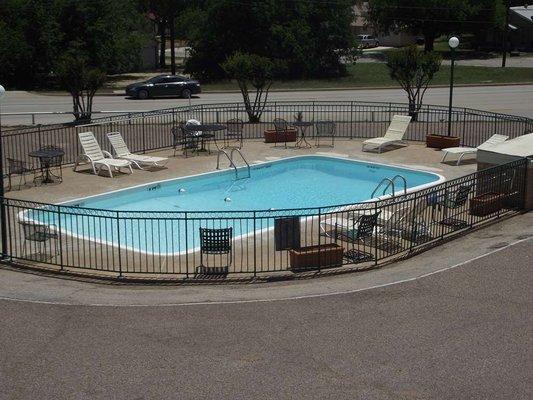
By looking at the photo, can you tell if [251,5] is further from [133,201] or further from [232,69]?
[133,201]

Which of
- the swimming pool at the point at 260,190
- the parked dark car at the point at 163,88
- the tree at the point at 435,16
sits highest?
the tree at the point at 435,16

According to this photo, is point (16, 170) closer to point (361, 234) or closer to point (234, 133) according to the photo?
point (234, 133)

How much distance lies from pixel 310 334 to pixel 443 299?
8.45ft

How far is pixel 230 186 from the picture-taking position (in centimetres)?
2331

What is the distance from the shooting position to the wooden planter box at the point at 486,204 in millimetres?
17812

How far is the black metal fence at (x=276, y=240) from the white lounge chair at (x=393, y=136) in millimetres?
8560

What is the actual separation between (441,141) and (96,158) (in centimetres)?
1127

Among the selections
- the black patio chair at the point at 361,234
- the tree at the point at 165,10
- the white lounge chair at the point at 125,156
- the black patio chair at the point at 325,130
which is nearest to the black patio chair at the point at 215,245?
the black patio chair at the point at 361,234

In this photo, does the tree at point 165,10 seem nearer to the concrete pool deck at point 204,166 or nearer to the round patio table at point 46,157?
the concrete pool deck at point 204,166

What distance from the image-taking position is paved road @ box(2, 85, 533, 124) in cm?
4044

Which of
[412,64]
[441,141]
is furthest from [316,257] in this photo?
[412,64]

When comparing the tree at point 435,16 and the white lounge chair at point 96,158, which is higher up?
the tree at point 435,16

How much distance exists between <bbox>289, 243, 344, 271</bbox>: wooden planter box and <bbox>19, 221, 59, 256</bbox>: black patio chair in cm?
446

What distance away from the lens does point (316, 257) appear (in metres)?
14.7
